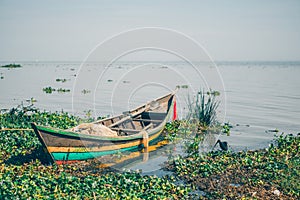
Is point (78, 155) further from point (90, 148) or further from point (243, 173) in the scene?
point (243, 173)

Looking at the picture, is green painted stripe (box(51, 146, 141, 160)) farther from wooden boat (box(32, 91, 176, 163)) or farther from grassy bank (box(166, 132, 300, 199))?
grassy bank (box(166, 132, 300, 199))

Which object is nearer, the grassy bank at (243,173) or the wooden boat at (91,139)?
the grassy bank at (243,173)

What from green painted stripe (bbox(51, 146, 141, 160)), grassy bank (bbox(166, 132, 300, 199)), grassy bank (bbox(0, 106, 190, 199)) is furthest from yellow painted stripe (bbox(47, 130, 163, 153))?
grassy bank (bbox(166, 132, 300, 199))

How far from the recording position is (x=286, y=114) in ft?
70.2

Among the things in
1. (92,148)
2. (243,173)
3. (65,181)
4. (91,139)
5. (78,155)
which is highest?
(91,139)

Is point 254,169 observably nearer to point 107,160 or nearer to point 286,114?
point 107,160

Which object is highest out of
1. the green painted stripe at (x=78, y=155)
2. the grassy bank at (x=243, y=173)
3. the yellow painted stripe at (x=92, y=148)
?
the yellow painted stripe at (x=92, y=148)

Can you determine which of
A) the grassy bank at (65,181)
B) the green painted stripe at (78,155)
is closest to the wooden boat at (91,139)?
the green painted stripe at (78,155)

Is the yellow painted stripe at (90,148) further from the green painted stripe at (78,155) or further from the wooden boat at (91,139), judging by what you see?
the green painted stripe at (78,155)

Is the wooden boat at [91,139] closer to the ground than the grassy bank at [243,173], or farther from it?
Result: farther from it

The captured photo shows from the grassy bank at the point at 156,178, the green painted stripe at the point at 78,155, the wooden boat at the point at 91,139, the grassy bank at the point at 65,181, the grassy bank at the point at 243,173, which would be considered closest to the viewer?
the grassy bank at the point at 65,181

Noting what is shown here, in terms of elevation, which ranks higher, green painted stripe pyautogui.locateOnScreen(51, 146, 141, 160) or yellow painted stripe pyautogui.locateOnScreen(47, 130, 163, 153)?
yellow painted stripe pyautogui.locateOnScreen(47, 130, 163, 153)

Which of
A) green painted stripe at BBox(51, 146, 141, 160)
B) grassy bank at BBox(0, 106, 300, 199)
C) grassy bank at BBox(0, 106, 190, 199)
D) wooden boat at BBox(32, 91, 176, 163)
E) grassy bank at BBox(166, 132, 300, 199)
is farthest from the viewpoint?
green painted stripe at BBox(51, 146, 141, 160)

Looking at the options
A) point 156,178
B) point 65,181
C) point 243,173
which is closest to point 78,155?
point 65,181
